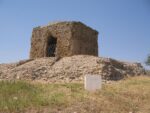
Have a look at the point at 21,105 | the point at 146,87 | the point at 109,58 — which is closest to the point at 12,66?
the point at 109,58

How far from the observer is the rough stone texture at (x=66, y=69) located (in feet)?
71.8

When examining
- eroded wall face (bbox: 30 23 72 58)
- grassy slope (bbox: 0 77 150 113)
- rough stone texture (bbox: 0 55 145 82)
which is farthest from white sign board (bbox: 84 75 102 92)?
eroded wall face (bbox: 30 23 72 58)

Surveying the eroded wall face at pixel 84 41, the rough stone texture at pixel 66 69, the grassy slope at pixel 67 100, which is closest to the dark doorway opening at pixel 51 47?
the rough stone texture at pixel 66 69

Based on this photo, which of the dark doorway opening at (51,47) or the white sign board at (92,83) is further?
the dark doorway opening at (51,47)

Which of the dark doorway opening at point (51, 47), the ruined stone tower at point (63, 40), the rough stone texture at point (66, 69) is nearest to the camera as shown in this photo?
the rough stone texture at point (66, 69)

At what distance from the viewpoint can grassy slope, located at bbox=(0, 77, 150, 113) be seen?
11602 mm

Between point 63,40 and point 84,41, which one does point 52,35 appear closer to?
point 63,40

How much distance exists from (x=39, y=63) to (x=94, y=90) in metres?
10.2

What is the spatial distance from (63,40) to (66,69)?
396cm

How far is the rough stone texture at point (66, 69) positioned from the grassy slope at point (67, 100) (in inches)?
231

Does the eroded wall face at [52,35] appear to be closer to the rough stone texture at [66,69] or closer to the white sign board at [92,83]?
the rough stone texture at [66,69]

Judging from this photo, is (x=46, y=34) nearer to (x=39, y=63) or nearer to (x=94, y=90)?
(x=39, y=63)

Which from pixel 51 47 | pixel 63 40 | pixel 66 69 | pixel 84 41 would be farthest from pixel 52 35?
pixel 66 69

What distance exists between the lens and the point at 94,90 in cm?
1514
